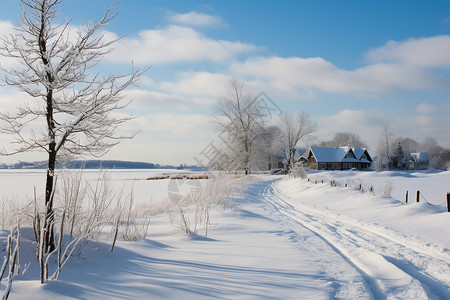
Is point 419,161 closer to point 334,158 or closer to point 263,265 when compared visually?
point 334,158

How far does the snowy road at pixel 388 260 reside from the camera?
155 inches

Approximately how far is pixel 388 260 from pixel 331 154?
196ft

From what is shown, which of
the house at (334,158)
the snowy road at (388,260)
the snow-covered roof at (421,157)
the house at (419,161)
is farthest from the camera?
the snow-covered roof at (421,157)

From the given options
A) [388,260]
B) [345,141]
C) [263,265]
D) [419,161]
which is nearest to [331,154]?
[419,161]

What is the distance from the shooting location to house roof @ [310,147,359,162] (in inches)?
2384

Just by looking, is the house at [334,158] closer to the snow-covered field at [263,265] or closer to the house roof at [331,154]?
the house roof at [331,154]

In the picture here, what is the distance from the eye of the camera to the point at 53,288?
3018mm

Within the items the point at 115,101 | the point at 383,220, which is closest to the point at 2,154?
the point at 115,101

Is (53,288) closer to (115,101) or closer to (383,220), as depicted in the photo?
(115,101)

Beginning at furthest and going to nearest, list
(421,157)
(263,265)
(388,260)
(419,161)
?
(421,157)
(419,161)
(388,260)
(263,265)

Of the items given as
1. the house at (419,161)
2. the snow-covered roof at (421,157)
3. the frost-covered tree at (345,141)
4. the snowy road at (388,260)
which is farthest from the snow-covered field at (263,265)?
the frost-covered tree at (345,141)

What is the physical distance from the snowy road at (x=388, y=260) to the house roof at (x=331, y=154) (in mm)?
53735

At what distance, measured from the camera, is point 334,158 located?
6116 cm

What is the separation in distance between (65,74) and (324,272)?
5.22 meters
